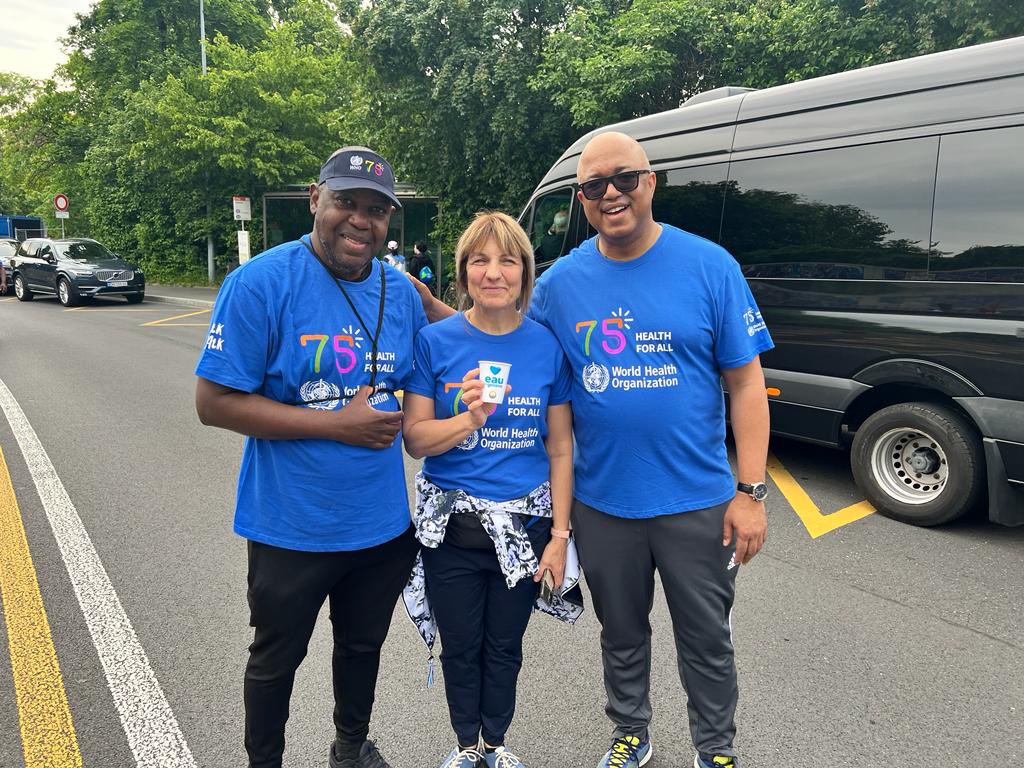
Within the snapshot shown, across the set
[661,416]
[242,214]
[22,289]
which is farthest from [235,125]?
[661,416]

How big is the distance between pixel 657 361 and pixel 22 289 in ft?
74.6

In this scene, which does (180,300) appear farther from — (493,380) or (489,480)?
(493,380)

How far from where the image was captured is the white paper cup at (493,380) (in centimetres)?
199

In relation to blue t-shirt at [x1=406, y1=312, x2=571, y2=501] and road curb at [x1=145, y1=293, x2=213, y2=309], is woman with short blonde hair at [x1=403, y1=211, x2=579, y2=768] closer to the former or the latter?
blue t-shirt at [x1=406, y1=312, x2=571, y2=501]

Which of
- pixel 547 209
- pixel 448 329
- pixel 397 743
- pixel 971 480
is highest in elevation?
pixel 547 209

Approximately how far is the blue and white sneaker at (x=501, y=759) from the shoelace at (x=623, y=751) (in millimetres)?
307

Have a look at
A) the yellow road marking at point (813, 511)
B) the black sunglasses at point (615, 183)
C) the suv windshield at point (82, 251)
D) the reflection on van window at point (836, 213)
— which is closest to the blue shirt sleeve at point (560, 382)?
the black sunglasses at point (615, 183)

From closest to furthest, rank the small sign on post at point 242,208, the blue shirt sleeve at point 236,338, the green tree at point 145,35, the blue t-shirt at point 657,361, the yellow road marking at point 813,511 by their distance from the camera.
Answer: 1. the blue shirt sleeve at point 236,338
2. the blue t-shirt at point 657,361
3. the yellow road marking at point 813,511
4. the small sign on post at point 242,208
5. the green tree at point 145,35

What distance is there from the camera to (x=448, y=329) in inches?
85.7

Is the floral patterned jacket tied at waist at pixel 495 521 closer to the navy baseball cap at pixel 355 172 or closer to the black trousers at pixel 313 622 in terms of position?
the black trousers at pixel 313 622

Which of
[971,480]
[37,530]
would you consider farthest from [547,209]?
[37,530]

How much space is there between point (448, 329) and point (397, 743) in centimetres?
148

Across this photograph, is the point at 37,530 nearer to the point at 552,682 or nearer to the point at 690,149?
the point at 552,682

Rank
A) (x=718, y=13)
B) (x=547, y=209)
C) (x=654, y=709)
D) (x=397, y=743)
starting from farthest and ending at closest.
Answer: (x=718, y=13) < (x=547, y=209) < (x=654, y=709) < (x=397, y=743)
